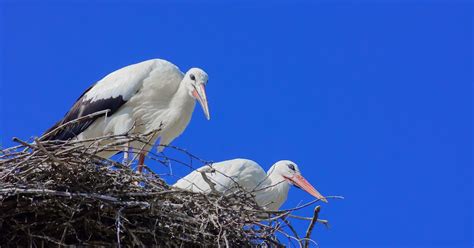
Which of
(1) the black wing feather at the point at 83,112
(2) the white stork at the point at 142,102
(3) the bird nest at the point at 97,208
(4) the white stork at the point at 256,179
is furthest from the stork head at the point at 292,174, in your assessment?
(3) the bird nest at the point at 97,208

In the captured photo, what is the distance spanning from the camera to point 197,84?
26.8 ft

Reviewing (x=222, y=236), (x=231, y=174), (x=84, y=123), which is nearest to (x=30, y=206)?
(x=222, y=236)

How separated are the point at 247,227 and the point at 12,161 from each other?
1.38 meters

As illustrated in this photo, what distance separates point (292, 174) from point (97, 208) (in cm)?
440

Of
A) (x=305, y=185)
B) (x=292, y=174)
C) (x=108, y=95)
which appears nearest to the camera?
(x=108, y=95)

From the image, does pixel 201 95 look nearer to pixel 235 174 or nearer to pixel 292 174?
pixel 235 174

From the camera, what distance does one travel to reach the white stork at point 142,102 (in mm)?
8031

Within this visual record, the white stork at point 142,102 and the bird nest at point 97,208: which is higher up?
the white stork at point 142,102

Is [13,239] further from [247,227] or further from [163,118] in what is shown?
[163,118]

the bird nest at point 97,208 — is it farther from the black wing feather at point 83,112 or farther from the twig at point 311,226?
the black wing feather at point 83,112

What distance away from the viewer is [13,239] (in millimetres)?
5531

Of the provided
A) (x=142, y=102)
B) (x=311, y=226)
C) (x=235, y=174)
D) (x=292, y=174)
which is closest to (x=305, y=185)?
(x=292, y=174)

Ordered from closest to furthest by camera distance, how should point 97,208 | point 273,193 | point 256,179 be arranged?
point 97,208 < point 256,179 < point 273,193

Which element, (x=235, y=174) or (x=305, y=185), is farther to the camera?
(x=305, y=185)
